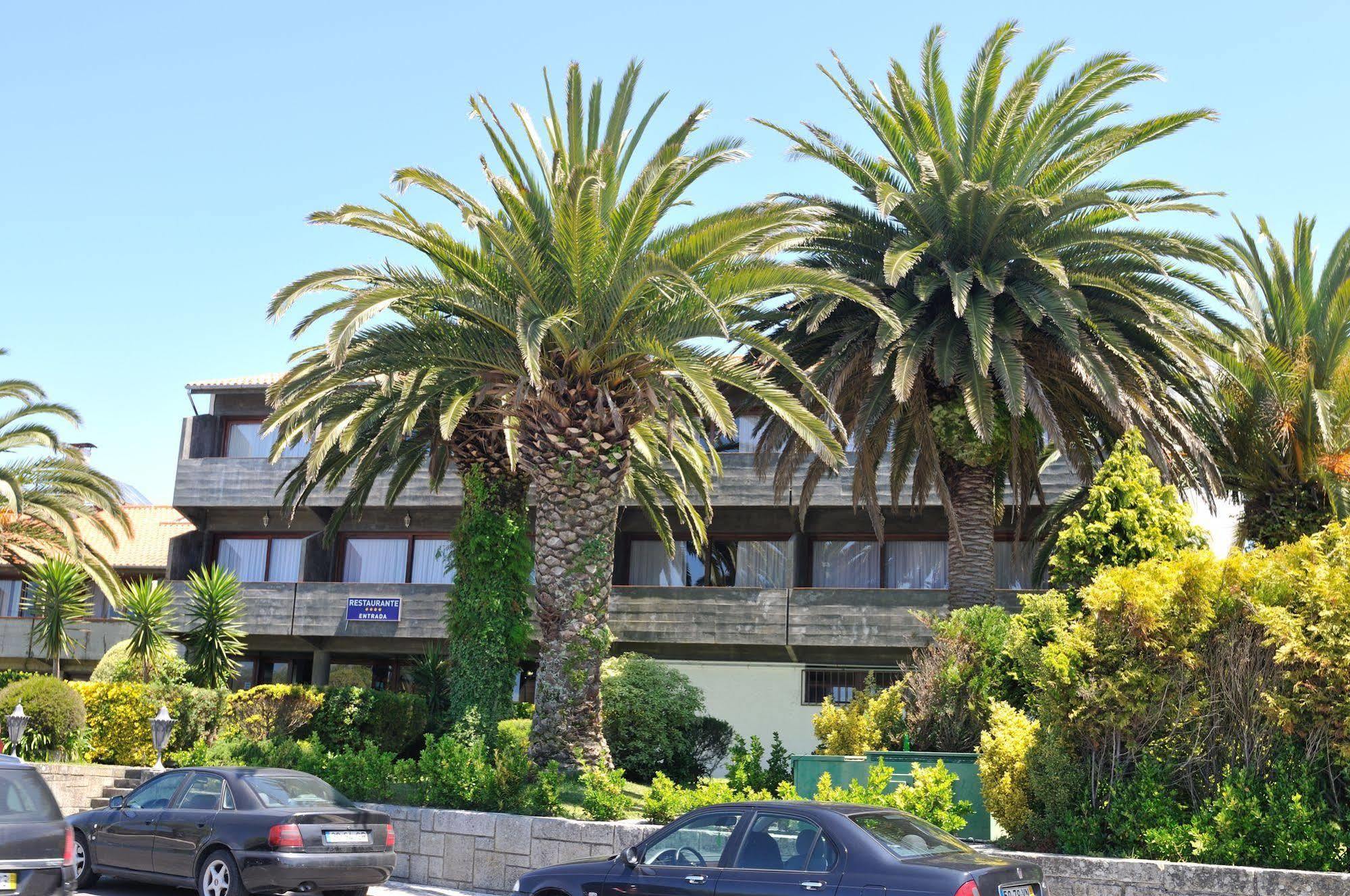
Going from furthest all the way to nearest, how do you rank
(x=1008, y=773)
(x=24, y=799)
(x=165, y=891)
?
(x=165, y=891), (x=1008, y=773), (x=24, y=799)

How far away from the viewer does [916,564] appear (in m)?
28.6

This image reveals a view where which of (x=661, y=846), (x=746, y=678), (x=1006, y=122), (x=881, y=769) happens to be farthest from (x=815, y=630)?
(x=661, y=846)

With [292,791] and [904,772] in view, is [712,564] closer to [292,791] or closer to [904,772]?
[904,772]

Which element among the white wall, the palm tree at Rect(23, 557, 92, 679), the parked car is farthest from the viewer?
the white wall

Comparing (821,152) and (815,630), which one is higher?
(821,152)

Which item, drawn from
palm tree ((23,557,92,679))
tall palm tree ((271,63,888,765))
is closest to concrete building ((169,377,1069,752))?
palm tree ((23,557,92,679))

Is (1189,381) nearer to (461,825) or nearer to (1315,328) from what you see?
(1315,328)

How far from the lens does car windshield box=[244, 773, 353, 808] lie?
40.9 feet

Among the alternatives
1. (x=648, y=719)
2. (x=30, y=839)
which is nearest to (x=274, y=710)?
(x=648, y=719)

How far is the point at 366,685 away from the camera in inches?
1157

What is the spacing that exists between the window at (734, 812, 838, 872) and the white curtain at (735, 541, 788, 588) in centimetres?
1975

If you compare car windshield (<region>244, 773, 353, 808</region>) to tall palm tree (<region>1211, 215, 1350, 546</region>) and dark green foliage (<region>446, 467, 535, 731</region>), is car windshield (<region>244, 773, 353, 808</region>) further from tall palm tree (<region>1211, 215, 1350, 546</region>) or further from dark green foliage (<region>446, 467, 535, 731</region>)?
tall palm tree (<region>1211, 215, 1350, 546</region>)

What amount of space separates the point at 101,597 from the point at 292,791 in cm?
2411

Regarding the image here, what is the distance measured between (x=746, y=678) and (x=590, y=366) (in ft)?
43.9
